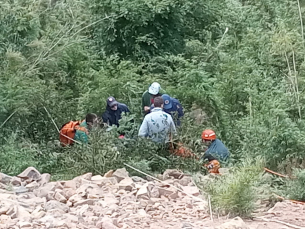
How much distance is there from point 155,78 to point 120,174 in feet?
18.3

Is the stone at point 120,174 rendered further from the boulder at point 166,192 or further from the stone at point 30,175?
the stone at point 30,175

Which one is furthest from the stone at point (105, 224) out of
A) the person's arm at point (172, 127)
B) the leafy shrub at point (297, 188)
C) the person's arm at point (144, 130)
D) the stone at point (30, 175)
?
the person's arm at point (144, 130)

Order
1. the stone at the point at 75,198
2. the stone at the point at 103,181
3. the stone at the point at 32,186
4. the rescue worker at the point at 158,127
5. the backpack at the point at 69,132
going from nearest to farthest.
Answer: the stone at the point at 75,198 → the stone at the point at 32,186 → the stone at the point at 103,181 → the rescue worker at the point at 158,127 → the backpack at the point at 69,132

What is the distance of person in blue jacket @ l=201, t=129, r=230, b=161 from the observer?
8.70 m

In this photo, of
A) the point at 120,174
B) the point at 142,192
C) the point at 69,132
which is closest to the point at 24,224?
the point at 142,192

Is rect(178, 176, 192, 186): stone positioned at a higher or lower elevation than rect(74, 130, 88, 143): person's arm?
lower

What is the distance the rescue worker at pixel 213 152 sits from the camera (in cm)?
835

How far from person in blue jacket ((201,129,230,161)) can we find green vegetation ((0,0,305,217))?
171 millimetres

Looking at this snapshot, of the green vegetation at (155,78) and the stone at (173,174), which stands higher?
the green vegetation at (155,78)

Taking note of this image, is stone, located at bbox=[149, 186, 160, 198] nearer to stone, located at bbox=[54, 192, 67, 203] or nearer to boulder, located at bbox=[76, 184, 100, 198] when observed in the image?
boulder, located at bbox=[76, 184, 100, 198]

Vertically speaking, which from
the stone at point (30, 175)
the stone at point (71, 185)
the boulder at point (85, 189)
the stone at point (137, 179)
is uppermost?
the boulder at point (85, 189)

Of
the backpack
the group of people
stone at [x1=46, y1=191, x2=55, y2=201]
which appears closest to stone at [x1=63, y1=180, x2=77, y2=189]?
stone at [x1=46, y1=191, x2=55, y2=201]

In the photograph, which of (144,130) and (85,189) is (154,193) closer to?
(85,189)

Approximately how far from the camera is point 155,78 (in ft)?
41.7
